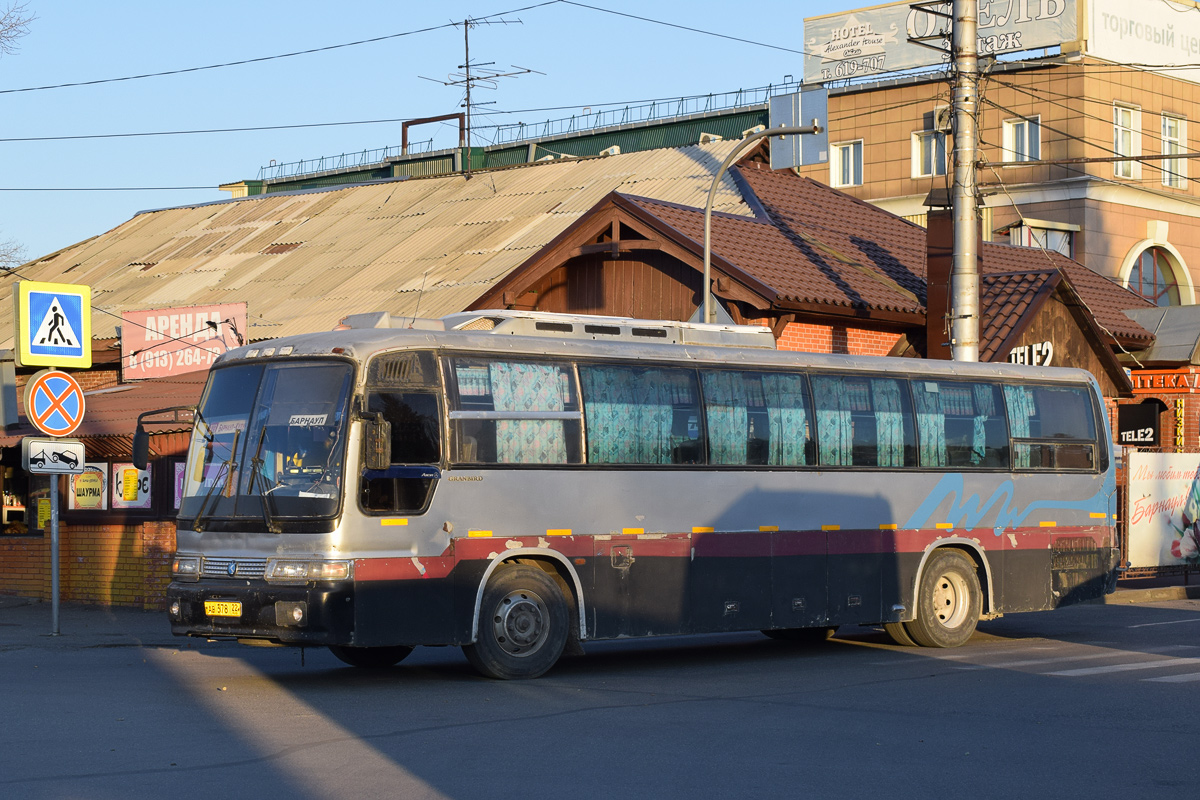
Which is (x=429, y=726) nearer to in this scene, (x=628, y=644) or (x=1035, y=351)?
(x=628, y=644)

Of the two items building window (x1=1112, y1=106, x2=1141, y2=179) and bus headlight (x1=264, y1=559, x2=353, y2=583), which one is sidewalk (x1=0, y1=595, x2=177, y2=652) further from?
building window (x1=1112, y1=106, x2=1141, y2=179)

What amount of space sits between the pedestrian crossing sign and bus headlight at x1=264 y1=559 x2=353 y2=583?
7233 millimetres

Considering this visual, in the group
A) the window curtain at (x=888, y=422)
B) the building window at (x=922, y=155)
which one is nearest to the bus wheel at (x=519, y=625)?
the window curtain at (x=888, y=422)

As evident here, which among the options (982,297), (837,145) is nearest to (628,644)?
(982,297)

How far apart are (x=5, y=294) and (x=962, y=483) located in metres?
27.7

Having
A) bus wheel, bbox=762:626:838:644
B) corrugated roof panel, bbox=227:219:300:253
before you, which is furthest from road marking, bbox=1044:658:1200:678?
corrugated roof panel, bbox=227:219:300:253

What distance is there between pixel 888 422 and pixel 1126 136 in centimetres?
4427

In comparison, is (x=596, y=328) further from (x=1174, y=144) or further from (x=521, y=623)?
(x=1174, y=144)

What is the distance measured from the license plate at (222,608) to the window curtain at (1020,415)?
356 inches

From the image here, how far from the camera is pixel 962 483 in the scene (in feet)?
53.7

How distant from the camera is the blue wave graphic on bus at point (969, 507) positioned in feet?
52.7

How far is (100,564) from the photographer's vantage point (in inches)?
853

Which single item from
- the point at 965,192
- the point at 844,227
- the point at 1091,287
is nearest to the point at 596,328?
the point at 965,192

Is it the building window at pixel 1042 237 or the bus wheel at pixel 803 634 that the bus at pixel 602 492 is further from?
the building window at pixel 1042 237
